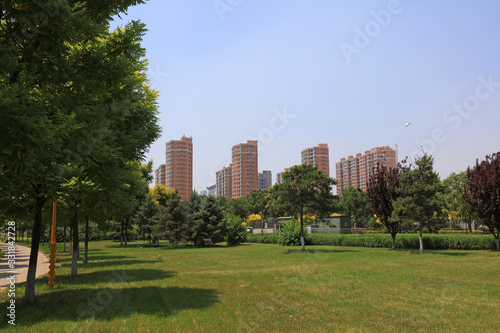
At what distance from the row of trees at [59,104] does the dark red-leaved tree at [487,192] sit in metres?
29.4

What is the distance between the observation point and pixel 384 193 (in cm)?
3147

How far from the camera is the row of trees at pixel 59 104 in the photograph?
665 cm

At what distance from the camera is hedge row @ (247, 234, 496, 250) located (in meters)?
28.6

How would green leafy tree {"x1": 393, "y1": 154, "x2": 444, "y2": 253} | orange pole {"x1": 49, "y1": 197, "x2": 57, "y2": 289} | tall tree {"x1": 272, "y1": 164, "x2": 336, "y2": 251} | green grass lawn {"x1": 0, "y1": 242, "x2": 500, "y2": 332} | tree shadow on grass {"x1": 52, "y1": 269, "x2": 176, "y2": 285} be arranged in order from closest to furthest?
green grass lawn {"x1": 0, "y1": 242, "x2": 500, "y2": 332}
orange pole {"x1": 49, "y1": 197, "x2": 57, "y2": 289}
tree shadow on grass {"x1": 52, "y1": 269, "x2": 176, "y2": 285}
green leafy tree {"x1": 393, "y1": 154, "x2": 444, "y2": 253}
tall tree {"x1": 272, "y1": 164, "x2": 336, "y2": 251}

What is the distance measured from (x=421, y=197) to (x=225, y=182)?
6221 inches

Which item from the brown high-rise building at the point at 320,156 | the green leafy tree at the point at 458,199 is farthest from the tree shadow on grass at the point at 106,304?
the brown high-rise building at the point at 320,156

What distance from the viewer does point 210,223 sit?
1640 inches

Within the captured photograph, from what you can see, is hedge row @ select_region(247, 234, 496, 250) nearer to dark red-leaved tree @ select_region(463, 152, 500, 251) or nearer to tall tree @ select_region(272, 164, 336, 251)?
dark red-leaved tree @ select_region(463, 152, 500, 251)

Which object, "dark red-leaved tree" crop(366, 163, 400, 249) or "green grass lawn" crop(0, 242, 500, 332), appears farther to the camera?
"dark red-leaved tree" crop(366, 163, 400, 249)

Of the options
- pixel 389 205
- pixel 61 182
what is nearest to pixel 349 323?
pixel 61 182

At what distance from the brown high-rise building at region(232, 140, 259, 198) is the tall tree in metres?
120

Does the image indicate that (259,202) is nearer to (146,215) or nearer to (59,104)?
(146,215)

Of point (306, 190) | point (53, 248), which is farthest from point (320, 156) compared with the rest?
point (53, 248)

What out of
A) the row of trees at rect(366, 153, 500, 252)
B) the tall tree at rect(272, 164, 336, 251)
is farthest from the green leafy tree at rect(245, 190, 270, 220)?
the row of trees at rect(366, 153, 500, 252)
